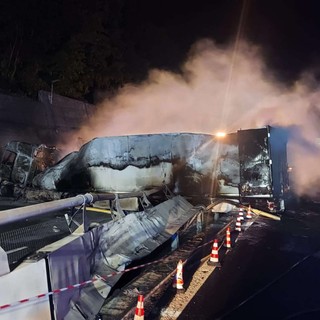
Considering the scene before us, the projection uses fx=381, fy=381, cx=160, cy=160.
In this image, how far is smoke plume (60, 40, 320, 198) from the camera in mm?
15984

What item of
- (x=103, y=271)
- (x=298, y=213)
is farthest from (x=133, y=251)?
(x=298, y=213)

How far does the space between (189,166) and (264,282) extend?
23.3 feet

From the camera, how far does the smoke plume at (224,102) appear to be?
52.4ft

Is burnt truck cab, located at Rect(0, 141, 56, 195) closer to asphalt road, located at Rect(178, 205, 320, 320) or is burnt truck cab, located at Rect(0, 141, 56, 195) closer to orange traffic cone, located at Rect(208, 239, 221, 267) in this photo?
asphalt road, located at Rect(178, 205, 320, 320)

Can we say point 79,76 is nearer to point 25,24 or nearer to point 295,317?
point 25,24

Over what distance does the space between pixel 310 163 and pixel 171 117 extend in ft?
23.0

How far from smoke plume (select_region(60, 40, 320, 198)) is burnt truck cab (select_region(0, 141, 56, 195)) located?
6256 millimetres

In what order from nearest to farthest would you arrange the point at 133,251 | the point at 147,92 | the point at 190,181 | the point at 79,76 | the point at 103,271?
the point at 103,271
the point at 133,251
the point at 190,181
the point at 147,92
the point at 79,76

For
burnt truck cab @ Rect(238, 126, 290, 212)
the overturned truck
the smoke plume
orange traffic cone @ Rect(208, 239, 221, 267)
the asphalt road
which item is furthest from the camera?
the smoke plume

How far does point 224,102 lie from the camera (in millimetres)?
19797

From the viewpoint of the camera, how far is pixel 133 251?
6.34 m

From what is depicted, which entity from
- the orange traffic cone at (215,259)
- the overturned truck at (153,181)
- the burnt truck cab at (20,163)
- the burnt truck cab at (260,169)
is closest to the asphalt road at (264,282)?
the orange traffic cone at (215,259)

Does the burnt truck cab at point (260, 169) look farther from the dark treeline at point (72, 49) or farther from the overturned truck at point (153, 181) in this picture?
the dark treeline at point (72, 49)

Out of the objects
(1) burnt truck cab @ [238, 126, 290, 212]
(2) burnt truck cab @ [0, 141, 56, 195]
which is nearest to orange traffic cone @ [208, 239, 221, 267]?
(1) burnt truck cab @ [238, 126, 290, 212]
